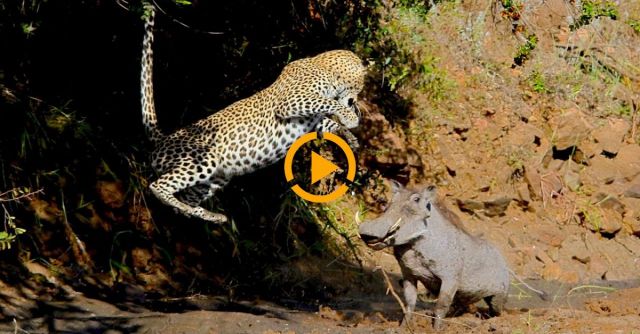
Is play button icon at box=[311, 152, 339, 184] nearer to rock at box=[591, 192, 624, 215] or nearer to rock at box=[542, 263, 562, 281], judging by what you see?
rock at box=[542, 263, 562, 281]

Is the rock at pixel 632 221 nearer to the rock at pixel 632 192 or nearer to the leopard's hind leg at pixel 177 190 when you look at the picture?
the rock at pixel 632 192

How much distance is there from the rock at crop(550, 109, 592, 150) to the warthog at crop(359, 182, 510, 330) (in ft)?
19.8

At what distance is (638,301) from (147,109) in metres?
4.88

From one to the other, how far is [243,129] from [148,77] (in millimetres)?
896

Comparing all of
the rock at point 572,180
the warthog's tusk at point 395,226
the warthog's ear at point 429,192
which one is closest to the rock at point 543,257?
the rock at point 572,180

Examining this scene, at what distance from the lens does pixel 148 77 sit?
28.6 feet

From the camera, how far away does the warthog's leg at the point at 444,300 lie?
8398 mm

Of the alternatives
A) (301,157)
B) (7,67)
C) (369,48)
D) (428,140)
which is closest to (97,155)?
(7,67)

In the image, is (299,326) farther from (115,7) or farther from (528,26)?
(528,26)

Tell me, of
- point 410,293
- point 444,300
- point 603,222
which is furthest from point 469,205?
point 444,300

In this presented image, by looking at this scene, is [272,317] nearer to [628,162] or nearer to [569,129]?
[569,129]

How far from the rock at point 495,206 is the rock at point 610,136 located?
6.74ft

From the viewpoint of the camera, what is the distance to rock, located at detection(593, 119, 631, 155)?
48.8 ft

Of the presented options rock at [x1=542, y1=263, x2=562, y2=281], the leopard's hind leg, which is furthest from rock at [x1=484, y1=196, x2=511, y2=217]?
the leopard's hind leg
